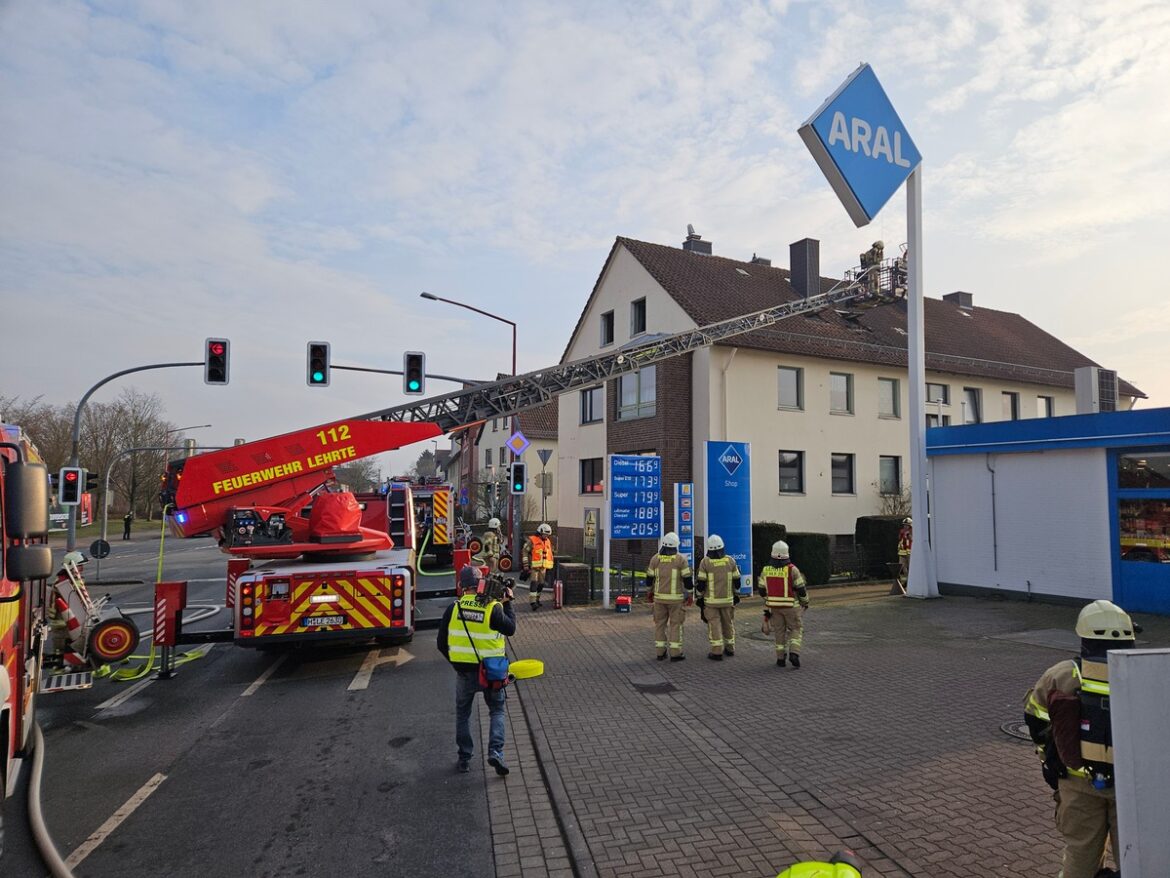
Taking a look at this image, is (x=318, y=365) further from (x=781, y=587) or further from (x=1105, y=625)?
(x=1105, y=625)

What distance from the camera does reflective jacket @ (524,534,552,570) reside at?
50.4ft

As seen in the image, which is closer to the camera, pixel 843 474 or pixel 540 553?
pixel 540 553

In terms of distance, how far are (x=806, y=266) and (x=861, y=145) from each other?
12072 mm

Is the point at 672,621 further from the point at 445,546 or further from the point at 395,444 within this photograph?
the point at 445,546

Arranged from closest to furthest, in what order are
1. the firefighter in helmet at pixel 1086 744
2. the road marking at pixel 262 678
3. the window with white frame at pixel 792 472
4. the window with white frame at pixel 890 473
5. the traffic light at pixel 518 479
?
the firefighter in helmet at pixel 1086 744
the road marking at pixel 262 678
the traffic light at pixel 518 479
the window with white frame at pixel 792 472
the window with white frame at pixel 890 473

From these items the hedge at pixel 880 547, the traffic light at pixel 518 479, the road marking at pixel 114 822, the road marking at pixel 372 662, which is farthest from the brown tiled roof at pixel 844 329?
the road marking at pixel 114 822

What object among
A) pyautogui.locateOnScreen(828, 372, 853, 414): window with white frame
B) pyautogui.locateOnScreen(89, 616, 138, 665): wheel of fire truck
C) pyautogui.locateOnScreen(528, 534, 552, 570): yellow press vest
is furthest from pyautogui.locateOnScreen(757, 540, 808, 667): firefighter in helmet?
pyautogui.locateOnScreen(828, 372, 853, 414): window with white frame

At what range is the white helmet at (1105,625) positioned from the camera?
3520 millimetres

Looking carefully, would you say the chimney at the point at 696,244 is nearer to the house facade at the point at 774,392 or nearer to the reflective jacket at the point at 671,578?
the house facade at the point at 774,392

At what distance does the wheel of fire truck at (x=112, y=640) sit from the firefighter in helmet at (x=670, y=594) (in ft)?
22.0

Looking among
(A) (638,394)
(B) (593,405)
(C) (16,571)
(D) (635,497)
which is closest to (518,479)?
(D) (635,497)

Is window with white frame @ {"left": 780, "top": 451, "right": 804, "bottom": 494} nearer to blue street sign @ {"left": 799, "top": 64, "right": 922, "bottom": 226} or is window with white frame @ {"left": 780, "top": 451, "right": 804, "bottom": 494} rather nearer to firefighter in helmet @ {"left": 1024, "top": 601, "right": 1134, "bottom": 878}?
blue street sign @ {"left": 799, "top": 64, "right": 922, "bottom": 226}

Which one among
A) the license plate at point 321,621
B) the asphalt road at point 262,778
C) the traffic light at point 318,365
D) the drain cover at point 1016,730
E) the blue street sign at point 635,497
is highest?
the traffic light at point 318,365

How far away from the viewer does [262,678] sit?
31.6 feet
